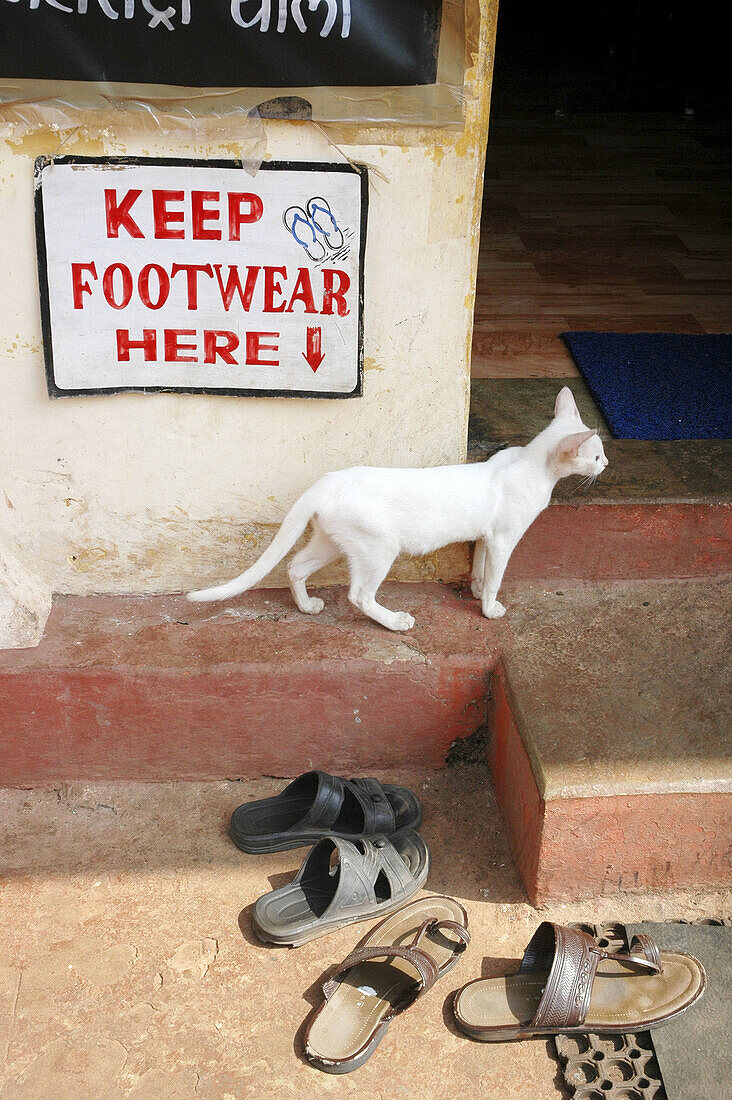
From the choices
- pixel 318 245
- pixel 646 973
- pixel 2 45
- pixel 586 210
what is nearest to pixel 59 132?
pixel 2 45

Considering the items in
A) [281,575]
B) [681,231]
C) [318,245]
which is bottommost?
[281,575]

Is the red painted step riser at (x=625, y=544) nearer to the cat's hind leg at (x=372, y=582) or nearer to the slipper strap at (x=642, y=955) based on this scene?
the cat's hind leg at (x=372, y=582)

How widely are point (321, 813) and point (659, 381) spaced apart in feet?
7.42

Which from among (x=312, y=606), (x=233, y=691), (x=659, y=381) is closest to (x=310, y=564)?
(x=312, y=606)

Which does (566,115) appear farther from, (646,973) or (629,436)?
(646,973)

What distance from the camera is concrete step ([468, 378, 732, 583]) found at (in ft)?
10.6

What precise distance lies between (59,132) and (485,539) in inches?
62.9

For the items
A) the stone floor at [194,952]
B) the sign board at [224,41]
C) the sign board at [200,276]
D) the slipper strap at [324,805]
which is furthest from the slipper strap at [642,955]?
the sign board at [224,41]

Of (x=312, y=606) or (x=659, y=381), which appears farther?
(x=659, y=381)

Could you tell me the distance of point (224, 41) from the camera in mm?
2510

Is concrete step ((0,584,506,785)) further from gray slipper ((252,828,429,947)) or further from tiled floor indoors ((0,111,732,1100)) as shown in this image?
gray slipper ((252,828,429,947))

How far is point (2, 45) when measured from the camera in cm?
247

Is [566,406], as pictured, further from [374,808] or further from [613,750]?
[374,808]

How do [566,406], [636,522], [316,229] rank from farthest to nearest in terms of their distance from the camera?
[636,522], [566,406], [316,229]
